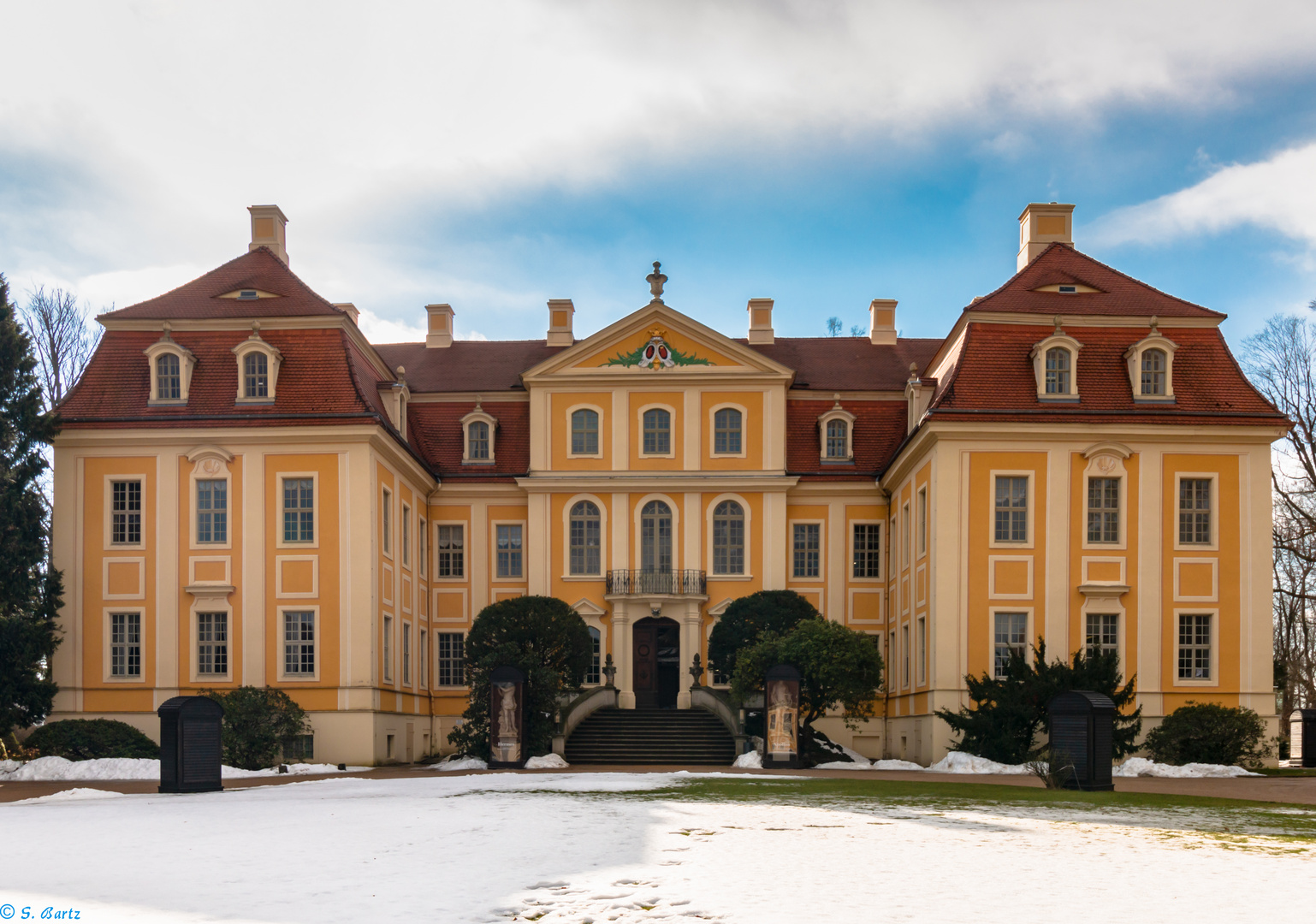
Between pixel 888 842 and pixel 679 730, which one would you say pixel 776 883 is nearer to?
pixel 888 842

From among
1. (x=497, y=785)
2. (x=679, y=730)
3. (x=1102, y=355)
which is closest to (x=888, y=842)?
(x=497, y=785)

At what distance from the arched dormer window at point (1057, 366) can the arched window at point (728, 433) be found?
A: 8.92m

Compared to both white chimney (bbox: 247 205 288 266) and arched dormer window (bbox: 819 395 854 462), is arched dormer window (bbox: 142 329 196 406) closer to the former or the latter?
white chimney (bbox: 247 205 288 266)

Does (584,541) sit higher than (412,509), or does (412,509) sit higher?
(412,509)

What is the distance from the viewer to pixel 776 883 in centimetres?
902

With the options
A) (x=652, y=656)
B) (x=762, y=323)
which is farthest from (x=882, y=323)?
(x=652, y=656)

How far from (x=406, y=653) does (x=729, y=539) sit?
9.41m

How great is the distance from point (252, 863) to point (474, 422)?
2662 cm

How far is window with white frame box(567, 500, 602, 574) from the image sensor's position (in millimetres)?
35312

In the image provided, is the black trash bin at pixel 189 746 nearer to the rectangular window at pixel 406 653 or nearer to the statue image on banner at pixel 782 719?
the statue image on banner at pixel 782 719

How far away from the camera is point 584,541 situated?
35375 mm

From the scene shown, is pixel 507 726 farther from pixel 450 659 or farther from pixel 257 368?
pixel 257 368

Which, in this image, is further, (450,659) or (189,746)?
(450,659)

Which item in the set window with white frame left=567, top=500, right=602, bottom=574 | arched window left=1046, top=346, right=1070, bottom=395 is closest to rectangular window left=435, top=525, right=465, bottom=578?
window with white frame left=567, top=500, right=602, bottom=574
